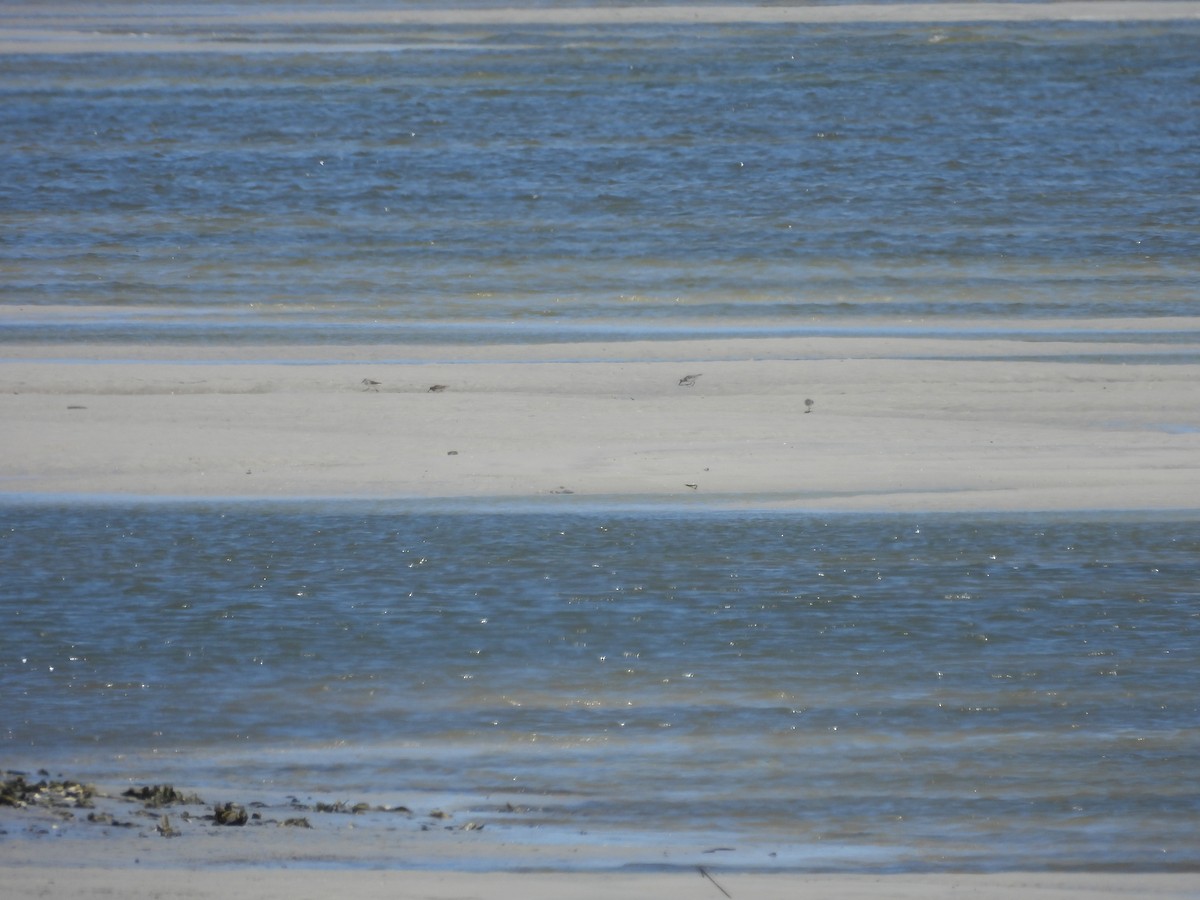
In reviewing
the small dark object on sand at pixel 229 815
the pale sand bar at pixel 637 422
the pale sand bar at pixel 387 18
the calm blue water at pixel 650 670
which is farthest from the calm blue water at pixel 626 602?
the pale sand bar at pixel 387 18

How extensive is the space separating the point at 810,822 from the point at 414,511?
3.53 metres

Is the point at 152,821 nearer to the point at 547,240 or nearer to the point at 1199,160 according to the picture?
the point at 547,240

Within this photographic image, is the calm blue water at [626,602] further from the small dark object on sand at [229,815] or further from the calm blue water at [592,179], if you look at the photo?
the small dark object on sand at [229,815]

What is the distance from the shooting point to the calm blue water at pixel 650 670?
466cm

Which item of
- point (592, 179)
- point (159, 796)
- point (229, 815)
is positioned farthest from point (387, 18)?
point (229, 815)

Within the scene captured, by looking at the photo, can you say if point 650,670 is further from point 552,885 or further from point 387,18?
point 387,18

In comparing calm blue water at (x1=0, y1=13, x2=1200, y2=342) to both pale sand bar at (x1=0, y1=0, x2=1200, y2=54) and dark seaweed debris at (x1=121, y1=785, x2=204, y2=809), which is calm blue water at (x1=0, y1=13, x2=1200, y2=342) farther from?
dark seaweed debris at (x1=121, y1=785, x2=204, y2=809)

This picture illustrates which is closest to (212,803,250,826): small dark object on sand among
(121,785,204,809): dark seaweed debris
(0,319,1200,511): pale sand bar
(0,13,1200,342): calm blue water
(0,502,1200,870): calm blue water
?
(121,785,204,809): dark seaweed debris

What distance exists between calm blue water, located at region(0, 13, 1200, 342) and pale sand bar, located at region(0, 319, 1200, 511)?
44.7 inches

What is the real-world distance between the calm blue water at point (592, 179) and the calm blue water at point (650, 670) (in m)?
5.14

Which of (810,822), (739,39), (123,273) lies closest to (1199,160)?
(739,39)

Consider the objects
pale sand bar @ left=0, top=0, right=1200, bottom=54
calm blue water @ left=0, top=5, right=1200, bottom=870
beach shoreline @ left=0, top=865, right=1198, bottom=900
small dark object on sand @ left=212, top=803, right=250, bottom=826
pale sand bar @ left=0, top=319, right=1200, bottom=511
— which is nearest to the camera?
beach shoreline @ left=0, top=865, right=1198, bottom=900

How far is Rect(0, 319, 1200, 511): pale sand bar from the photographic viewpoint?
8.19 m

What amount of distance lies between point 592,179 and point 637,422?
27.0 ft
